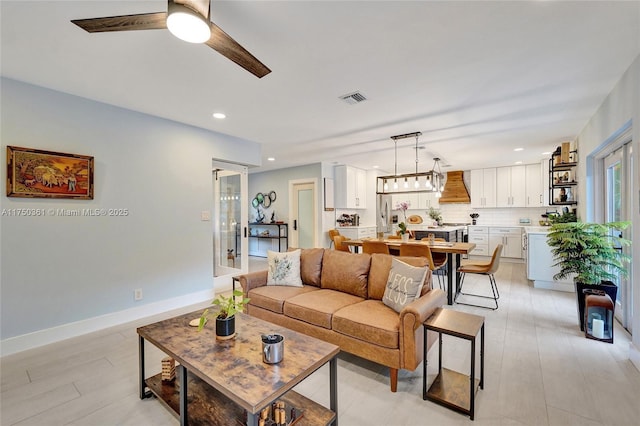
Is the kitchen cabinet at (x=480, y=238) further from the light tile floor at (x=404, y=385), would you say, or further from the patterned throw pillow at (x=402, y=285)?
the patterned throw pillow at (x=402, y=285)

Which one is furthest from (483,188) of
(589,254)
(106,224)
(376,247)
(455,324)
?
(106,224)

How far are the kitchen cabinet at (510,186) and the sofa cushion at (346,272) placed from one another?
6103 mm

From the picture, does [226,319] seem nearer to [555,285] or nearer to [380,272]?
[380,272]

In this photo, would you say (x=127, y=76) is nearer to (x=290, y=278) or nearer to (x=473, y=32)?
(x=290, y=278)

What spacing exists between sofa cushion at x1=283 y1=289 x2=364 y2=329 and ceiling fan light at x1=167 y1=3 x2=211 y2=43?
2142 mm

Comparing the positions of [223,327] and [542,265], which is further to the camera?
[542,265]

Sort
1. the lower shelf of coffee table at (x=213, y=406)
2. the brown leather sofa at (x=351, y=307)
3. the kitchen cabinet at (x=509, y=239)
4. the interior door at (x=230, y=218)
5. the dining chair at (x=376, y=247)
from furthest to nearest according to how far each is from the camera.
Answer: the kitchen cabinet at (x=509, y=239) → the interior door at (x=230, y=218) → the dining chair at (x=376, y=247) → the brown leather sofa at (x=351, y=307) → the lower shelf of coffee table at (x=213, y=406)

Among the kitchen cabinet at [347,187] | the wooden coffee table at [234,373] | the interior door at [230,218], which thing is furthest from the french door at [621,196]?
the interior door at [230,218]

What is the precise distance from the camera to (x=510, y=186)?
7305 millimetres

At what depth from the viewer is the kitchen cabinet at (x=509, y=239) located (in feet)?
23.1

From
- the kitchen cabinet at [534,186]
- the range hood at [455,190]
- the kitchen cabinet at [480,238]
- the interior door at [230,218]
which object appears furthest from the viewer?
the range hood at [455,190]

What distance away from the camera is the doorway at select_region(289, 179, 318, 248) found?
7.25 metres

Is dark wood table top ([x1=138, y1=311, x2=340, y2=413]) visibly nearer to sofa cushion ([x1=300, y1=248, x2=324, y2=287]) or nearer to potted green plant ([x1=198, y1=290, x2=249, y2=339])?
potted green plant ([x1=198, y1=290, x2=249, y2=339])

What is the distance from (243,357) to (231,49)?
71.5 inches
